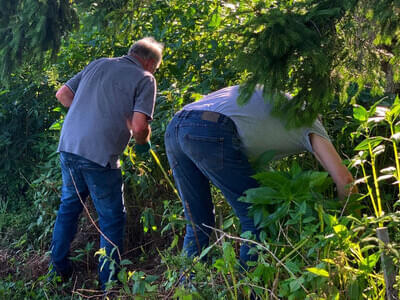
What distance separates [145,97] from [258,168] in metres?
1.09

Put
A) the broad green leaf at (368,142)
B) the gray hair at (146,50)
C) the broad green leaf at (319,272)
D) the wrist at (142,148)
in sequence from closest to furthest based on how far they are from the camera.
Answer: the broad green leaf at (319,272) → the broad green leaf at (368,142) → the gray hair at (146,50) → the wrist at (142,148)

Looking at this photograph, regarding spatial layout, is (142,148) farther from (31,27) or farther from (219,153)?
(219,153)

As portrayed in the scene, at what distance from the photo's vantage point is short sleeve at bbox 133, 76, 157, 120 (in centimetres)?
382

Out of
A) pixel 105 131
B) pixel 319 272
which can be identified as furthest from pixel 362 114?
pixel 105 131

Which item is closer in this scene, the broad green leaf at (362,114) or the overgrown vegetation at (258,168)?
the overgrown vegetation at (258,168)

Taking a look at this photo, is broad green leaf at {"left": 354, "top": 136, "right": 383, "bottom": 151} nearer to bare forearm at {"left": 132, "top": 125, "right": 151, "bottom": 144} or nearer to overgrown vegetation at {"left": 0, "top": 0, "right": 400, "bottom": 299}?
overgrown vegetation at {"left": 0, "top": 0, "right": 400, "bottom": 299}

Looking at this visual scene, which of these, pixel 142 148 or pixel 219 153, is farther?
pixel 142 148

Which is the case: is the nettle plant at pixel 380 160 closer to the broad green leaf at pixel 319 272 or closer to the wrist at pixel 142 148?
the broad green leaf at pixel 319 272

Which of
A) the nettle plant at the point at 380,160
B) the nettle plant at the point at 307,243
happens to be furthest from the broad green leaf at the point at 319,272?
the nettle plant at the point at 380,160

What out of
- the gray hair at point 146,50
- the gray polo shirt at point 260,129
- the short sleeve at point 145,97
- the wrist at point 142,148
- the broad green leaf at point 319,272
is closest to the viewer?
the broad green leaf at point 319,272

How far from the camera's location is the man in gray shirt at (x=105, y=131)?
3.83 meters

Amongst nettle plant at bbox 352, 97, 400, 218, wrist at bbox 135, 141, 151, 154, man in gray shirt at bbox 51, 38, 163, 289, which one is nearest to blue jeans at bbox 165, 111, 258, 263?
nettle plant at bbox 352, 97, 400, 218

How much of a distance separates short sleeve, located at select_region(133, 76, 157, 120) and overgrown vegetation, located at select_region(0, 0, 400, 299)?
0.44m

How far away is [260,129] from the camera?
301cm
